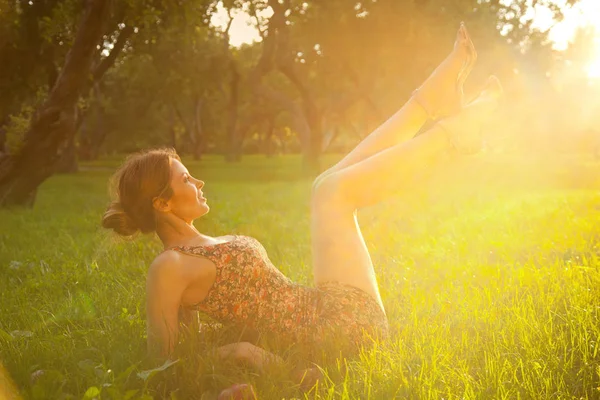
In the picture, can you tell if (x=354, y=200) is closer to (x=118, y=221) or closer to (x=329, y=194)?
(x=329, y=194)

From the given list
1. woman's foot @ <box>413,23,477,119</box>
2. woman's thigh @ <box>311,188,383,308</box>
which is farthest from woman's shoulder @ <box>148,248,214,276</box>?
woman's foot @ <box>413,23,477,119</box>

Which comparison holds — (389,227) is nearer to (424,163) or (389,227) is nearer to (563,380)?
(424,163)

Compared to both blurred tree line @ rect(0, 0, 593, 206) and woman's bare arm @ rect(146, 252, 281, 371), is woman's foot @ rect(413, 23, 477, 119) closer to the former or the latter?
woman's bare arm @ rect(146, 252, 281, 371)

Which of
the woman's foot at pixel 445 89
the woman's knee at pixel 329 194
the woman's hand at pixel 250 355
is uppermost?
the woman's foot at pixel 445 89

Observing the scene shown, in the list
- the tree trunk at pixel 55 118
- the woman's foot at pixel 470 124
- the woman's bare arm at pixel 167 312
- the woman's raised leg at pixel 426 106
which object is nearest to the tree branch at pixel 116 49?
Result: the tree trunk at pixel 55 118

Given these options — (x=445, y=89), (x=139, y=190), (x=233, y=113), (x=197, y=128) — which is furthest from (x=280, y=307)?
(x=197, y=128)

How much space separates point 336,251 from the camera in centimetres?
392

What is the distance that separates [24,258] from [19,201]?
616 centimetres

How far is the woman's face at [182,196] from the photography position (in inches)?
144

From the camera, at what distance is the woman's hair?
11.8 feet

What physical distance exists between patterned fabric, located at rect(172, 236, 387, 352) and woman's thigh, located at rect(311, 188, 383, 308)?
14 cm

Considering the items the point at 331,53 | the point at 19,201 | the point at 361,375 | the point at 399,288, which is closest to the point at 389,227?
the point at 399,288

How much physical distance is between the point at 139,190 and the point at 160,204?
15cm

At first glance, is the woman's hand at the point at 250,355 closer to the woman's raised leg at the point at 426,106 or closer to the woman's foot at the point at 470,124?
the woman's raised leg at the point at 426,106
